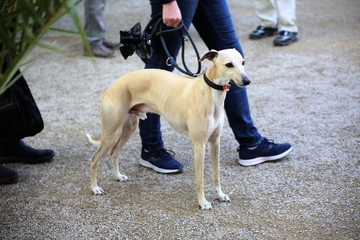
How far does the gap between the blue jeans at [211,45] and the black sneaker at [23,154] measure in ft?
2.23

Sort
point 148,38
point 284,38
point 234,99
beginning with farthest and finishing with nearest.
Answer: point 284,38 < point 234,99 < point 148,38

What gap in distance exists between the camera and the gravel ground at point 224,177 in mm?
2514

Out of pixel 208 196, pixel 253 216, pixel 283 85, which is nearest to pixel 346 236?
pixel 253 216

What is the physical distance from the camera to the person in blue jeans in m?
2.94

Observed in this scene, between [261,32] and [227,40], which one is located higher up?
[227,40]

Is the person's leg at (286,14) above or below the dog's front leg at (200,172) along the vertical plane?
below

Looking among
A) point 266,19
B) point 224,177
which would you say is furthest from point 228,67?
point 266,19

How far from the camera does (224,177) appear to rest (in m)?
3.07

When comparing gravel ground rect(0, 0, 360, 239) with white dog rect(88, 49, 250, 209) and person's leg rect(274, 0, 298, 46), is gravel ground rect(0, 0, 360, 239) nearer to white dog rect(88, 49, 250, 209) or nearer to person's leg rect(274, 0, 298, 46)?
white dog rect(88, 49, 250, 209)

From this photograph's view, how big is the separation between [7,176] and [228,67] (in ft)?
4.86

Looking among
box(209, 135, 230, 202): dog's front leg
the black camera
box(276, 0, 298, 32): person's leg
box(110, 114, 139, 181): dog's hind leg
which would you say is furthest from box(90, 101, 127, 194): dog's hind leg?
box(276, 0, 298, 32): person's leg

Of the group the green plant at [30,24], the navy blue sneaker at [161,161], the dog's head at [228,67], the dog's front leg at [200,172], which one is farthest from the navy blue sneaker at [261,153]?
the green plant at [30,24]

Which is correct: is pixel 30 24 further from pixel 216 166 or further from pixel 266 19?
Result: pixel 266 19

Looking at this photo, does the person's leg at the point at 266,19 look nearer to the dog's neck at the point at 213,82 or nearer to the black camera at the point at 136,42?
the black camera at the point at 136,42
